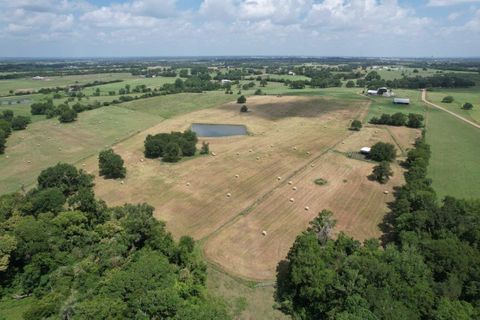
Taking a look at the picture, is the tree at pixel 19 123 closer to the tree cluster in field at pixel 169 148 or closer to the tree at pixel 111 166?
the tree cluster in field at pixel 169 148

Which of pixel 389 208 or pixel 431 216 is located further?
pixel 389 208

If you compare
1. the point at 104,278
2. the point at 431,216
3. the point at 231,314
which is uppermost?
the point at 431,216

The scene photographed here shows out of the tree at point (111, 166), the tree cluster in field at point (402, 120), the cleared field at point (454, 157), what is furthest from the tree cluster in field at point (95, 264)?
the tree cluster in field at point (402, 120)

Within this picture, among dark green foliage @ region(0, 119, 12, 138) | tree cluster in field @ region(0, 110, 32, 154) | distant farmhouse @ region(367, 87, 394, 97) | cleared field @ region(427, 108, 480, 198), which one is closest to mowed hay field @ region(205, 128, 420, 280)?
cleared field @ region(427, 108, 480, 198)

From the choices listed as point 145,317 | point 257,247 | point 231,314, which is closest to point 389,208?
point 257,247

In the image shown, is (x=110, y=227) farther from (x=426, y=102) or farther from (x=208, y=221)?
(x=426, y=102)

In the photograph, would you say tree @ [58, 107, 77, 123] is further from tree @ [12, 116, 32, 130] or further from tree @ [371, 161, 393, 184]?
tree @ [371, 161, 393, 184]

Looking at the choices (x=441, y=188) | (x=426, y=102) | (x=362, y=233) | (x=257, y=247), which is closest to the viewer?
(x=257, y=247)
